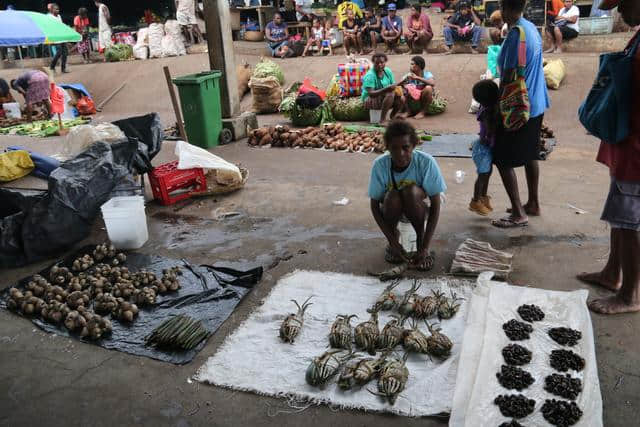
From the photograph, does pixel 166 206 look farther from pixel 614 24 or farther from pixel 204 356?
pixel 614 24

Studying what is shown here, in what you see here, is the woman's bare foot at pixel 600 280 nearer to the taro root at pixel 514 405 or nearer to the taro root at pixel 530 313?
the taro root at pixel 530 313

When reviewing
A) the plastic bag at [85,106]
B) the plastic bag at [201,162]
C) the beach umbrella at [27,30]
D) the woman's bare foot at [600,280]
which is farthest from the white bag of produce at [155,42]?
the woman's bare foot at [600,280]

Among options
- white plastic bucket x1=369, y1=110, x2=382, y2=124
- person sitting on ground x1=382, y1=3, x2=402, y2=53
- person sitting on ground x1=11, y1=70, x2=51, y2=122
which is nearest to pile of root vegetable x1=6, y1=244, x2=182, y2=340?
white plastic bucket x1=369, y1=110, x2=382, y2=124

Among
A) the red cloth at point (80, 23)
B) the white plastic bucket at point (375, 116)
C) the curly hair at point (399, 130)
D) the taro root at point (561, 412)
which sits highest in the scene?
the red cloth at point (80, 23)

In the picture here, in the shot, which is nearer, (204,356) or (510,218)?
(204,356)

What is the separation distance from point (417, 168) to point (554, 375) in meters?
1.55

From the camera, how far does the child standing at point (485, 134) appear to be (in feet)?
12.5

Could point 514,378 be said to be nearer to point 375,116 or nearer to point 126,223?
point 126,223

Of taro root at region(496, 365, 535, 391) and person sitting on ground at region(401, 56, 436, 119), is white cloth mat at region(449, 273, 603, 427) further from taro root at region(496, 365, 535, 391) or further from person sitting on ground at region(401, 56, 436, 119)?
person sitting on ground at region(401, 56, 436, 119)

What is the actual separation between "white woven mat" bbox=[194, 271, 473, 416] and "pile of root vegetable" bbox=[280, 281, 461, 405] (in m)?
0.04

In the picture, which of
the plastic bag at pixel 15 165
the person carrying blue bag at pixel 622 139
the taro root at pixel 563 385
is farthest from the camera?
the plastic bag at pixel 15 165

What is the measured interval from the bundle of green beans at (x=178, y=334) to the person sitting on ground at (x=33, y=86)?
9645 mm

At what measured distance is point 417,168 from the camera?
10.9 feet

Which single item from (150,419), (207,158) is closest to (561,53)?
(207,158)
